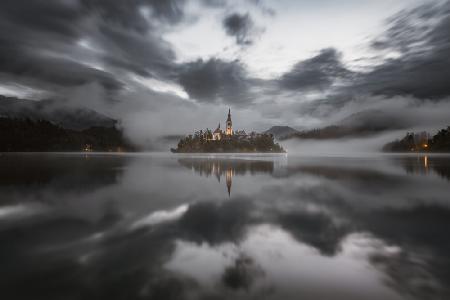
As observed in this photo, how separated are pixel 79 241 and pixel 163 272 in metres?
4.22

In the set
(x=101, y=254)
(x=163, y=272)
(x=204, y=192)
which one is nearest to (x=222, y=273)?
(x=163, y=272)

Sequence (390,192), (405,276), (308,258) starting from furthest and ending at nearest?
(390,192), (308,258), (405,276)

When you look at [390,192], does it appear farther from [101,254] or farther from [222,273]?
[101,254]

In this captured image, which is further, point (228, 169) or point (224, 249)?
point (228, 169)

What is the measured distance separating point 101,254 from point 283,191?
1464cm

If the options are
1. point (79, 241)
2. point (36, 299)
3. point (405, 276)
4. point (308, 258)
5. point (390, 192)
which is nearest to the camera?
point (36, 299)

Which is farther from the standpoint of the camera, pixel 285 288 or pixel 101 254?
pixel 101 254

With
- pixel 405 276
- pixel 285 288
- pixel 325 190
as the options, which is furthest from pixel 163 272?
pixel 325 190

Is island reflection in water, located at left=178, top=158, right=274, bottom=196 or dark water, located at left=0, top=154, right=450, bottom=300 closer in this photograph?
dark water, located at left=0, top=154, right=450, bottom=300

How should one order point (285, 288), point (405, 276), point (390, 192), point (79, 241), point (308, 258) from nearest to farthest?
point (285, 288) < point (405, 276) < point (308, 258) < point (79, 241) < point (390, 192)

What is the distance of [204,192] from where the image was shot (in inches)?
776

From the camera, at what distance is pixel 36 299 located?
211 inches

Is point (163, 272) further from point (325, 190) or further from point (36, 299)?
point (325, 190)

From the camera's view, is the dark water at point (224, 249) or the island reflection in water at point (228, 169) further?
the island reflection in water at point (228, 169)
